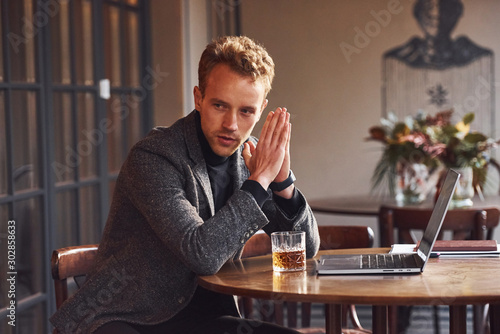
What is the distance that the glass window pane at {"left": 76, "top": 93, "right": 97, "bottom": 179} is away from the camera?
146 inches

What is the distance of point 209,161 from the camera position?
1.94 metres

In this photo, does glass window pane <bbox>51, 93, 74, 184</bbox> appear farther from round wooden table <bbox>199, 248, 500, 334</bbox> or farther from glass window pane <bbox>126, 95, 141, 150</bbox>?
round wooden table <bbox>199, 248, 500, 334</bbox>

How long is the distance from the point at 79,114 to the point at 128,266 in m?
2.09

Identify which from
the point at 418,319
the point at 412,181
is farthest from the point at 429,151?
the point at 418,319

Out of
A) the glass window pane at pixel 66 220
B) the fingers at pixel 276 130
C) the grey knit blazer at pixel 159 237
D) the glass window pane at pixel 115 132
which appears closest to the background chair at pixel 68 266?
the grey knit blazer at pixel 159 237

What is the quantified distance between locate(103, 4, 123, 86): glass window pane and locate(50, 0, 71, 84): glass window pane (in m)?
0.40

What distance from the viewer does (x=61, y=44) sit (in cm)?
352

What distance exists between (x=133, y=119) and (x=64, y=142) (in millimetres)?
790

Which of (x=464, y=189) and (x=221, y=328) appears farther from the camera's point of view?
(x=464, y=189)

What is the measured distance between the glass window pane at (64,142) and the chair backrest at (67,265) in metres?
1.45

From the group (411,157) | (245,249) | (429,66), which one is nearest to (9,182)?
(245,249)

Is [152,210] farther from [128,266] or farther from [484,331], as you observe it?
[484,331]

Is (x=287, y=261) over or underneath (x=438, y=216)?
underneath

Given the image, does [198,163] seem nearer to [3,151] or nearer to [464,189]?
[3,151]
